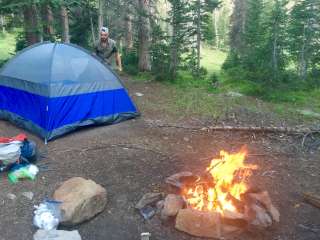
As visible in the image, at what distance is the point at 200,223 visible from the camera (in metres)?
4.81

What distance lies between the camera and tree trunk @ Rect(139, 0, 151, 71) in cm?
1538

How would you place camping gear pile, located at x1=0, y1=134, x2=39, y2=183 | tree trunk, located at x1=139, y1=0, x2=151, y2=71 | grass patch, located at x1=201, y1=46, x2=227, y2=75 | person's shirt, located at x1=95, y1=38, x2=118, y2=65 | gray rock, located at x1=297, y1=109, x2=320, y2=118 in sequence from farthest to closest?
1. grass patch, located at x1=201, y1=46, x2=227, y2=75
2. tree trunk, located at x1=139, y1=0, x2=151, y2=71
3. person's shirt, located at x1=95, y1=38, x2=118, y2=65
4. gray rock, located at x1=297, y1=109, x2=320, y2=118
5. camping gear pile, located at x1=0, y1=134, x2=39, y2=183

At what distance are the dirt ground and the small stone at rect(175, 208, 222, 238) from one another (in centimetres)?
20

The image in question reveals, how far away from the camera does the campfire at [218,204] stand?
4.83 meters

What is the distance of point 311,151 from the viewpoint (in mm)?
7777

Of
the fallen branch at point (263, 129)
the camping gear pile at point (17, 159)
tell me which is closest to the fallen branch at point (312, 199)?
the fallen branch at point (263, 129)

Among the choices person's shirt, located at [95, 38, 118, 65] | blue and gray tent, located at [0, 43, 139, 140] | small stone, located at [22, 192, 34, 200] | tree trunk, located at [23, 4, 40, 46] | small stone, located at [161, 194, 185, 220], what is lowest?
small stone, located at [22, 192, 34, 200]

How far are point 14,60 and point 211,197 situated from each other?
6.86 metres

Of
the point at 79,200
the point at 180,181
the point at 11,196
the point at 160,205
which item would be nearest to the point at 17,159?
the point at 11,196

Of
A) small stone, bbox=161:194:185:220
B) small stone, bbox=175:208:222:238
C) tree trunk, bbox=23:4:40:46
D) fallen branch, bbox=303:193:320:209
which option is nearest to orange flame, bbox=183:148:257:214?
small stone, bbox=161:194:185:220

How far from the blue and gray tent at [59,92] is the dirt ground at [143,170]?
31 cm

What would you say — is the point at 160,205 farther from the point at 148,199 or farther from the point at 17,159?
the point at 17,159

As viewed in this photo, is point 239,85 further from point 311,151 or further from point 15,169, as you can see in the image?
point 15,169

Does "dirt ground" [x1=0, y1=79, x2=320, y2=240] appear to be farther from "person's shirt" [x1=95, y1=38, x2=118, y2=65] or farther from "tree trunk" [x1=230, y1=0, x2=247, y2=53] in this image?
"tree trunk" [x1=230, y1=0, x2=247, y2=53]
